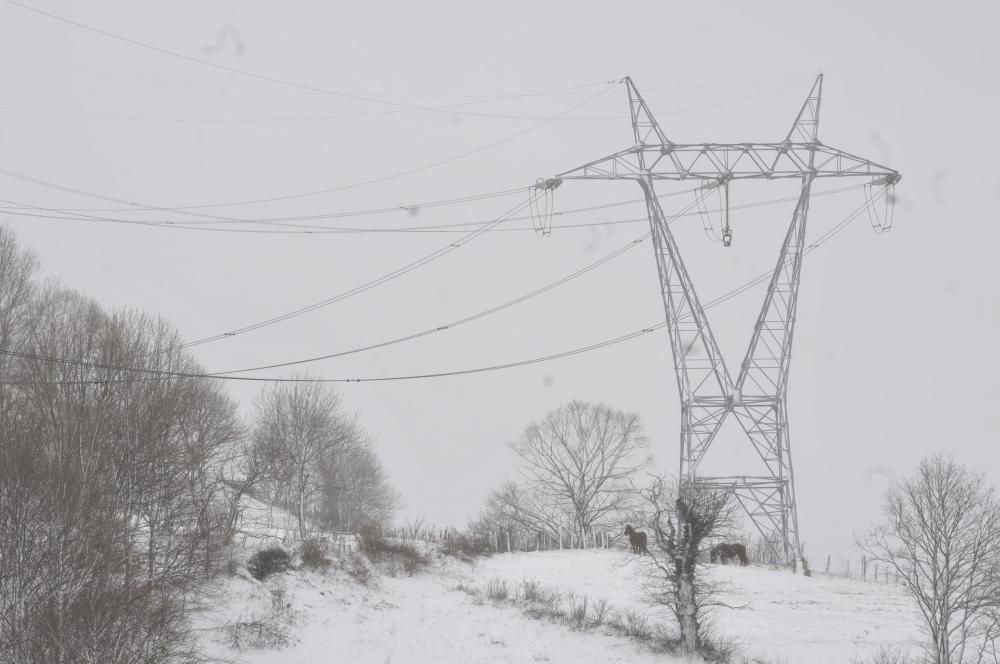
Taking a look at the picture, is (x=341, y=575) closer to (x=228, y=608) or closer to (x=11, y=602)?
(x=228, y=608)

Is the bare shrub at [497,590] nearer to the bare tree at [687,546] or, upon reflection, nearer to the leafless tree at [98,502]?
the bare tree at [687,546]

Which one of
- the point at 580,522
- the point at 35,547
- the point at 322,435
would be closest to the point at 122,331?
the point at 35,547

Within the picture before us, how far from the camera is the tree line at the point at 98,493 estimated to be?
603 inches

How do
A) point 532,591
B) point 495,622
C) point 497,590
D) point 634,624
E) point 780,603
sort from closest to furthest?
point 634,624
point 495,622
point 780,603
point 532,591
point 497,590

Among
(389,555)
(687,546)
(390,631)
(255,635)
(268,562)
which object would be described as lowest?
(390,631)

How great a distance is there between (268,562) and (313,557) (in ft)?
7.86

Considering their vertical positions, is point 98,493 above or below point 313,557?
above

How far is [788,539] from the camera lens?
109ft

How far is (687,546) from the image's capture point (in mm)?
24328

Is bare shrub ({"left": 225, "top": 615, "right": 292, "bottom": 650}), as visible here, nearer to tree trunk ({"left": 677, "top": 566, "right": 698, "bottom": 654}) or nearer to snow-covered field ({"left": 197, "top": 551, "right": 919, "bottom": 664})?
snow-covered field ({"left": 197, "top": 551, "right": 919, "bottom": 664})

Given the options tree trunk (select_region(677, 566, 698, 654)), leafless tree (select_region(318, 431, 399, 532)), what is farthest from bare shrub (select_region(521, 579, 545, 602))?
leafless tree (select_region(318, 431, 399, 532))

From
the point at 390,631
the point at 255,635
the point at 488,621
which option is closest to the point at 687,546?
the point at 488,621

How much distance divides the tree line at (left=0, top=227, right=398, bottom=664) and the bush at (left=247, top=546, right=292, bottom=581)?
93 cm

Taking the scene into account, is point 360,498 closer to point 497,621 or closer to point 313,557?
point 313,557
